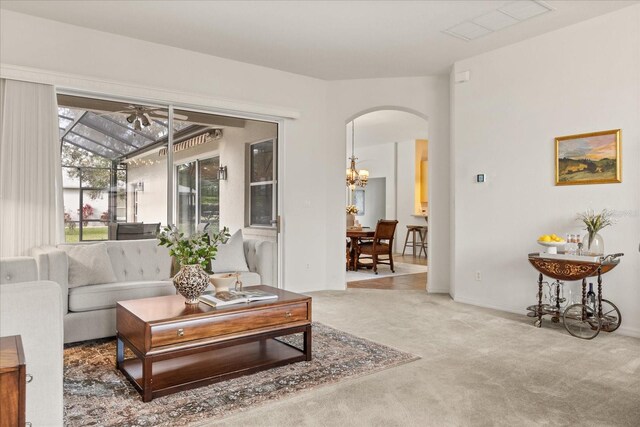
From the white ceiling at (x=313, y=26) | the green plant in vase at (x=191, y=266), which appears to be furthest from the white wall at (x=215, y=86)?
the green plant in vase at (x=191, y=266)

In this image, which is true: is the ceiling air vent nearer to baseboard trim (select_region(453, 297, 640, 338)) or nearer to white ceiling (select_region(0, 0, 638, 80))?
white ceiling (select_region(0, 0, 638, 80))

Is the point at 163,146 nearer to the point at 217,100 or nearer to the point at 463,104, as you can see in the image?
the point at 217,100

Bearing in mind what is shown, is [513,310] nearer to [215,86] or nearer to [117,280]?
[117,280]

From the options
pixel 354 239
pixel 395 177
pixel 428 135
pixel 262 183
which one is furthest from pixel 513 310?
pixel 395 177

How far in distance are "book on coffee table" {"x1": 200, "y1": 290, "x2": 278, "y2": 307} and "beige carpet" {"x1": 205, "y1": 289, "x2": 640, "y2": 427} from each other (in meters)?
0.73

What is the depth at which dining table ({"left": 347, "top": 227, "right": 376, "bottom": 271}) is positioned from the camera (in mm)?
7984

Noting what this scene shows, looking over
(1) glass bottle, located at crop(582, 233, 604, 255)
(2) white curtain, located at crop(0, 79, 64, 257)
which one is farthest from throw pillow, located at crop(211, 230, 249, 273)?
(1) glass bottle, located at crop(582, 233, 604, 255)

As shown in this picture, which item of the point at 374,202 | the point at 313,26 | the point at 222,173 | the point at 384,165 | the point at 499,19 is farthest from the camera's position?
the point at 374,202

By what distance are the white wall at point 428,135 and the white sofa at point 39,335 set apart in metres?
4.72

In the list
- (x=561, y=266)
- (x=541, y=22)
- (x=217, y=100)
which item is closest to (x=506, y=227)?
(x=561, y=266)

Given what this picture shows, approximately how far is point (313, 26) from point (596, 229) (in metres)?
3.26

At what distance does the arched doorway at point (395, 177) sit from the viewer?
362 inches

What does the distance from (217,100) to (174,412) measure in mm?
3815

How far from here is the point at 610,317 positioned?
13.3ft
